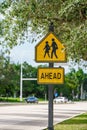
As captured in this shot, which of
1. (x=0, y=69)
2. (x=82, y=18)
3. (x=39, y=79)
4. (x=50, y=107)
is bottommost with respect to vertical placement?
(x=50, y=107)

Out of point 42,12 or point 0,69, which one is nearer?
point 42,12

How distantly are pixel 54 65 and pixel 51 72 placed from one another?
0.17 metres

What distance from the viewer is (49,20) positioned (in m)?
16.9

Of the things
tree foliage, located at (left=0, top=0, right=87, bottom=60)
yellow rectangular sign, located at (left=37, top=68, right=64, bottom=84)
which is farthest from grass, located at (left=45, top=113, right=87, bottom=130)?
yellow rectangular sign, located at (left=37, top=68, right=64, bottom=84)

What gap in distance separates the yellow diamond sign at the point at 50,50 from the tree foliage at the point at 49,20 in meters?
2.11

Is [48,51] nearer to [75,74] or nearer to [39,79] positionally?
[39,79]

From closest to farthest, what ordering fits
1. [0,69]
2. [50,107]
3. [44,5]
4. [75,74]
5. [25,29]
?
1. [50,107]
2. [44,5]
3. [25,29]
4. [0,69]
5. [75,74]

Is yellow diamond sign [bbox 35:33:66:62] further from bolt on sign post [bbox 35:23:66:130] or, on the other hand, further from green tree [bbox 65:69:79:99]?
green tree [bbox 65:69:79:99]

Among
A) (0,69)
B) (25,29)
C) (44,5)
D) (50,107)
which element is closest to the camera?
(50,107)

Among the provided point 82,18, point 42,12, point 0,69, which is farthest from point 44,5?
point 0,69

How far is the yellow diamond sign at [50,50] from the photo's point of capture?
10156 mm

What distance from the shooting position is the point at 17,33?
19156 millimetres

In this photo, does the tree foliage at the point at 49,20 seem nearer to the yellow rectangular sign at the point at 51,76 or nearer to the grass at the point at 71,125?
the yellow rectangular sign at the point at 51,76

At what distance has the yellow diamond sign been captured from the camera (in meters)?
10.2
